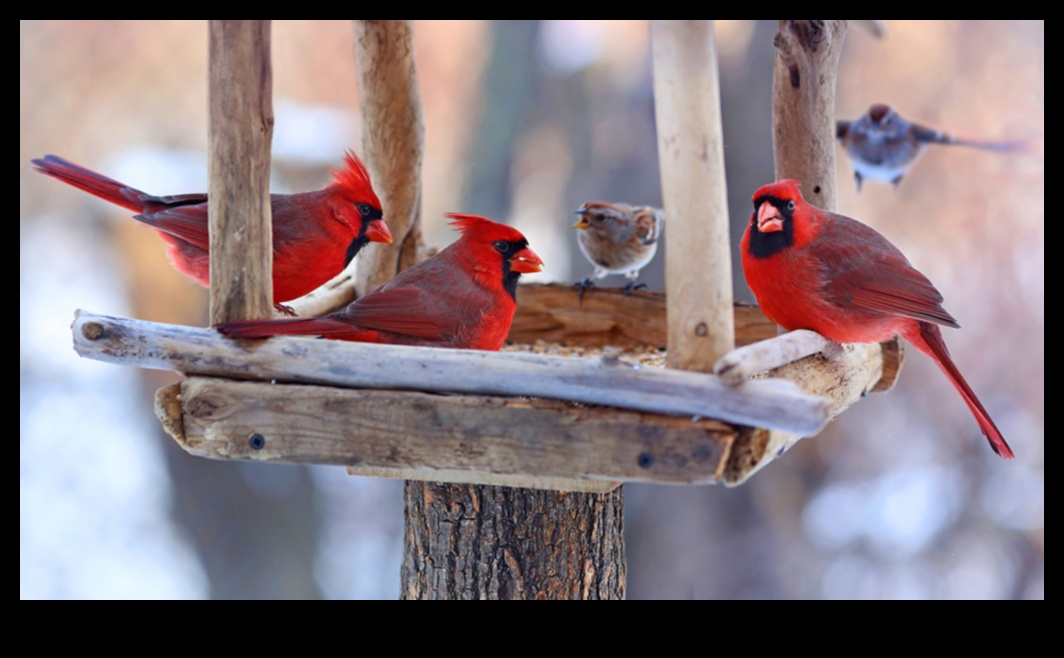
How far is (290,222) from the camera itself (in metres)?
1.99

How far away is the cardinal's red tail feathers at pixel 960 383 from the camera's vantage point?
1.98 meters

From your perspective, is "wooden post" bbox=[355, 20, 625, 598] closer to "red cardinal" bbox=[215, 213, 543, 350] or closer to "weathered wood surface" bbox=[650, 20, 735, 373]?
"red cardinal" bbox=[215, 213, 543, 350]

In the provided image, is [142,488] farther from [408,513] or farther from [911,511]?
[911,511]

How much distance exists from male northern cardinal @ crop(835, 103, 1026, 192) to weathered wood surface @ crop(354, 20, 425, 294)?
1.14 m

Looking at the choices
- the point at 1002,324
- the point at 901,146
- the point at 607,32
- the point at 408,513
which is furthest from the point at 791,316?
the point at 607,32

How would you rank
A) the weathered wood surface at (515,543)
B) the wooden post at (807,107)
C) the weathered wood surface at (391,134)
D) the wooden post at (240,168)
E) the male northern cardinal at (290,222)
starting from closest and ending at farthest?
the wooden post at (240,168) → the male northern cardinal at (290,222) → the weathered wood surface at (515,543) → the wooden post at (807,107) → the weathered wood surface at (391,134)

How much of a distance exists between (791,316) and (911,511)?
6.71ft

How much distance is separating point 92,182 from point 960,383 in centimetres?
162

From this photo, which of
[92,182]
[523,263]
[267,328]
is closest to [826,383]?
[523,263]

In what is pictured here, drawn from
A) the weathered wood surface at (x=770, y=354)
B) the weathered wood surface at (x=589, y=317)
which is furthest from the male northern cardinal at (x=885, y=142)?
the weathered wood surface at (x=770, y=354)

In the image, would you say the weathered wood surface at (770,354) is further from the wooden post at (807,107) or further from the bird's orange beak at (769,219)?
the wooden post at (807,107)

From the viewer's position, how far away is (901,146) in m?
2.80

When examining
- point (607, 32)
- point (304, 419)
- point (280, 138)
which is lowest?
point (304, 419)

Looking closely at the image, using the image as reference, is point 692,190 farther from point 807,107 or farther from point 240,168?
point 807,107
